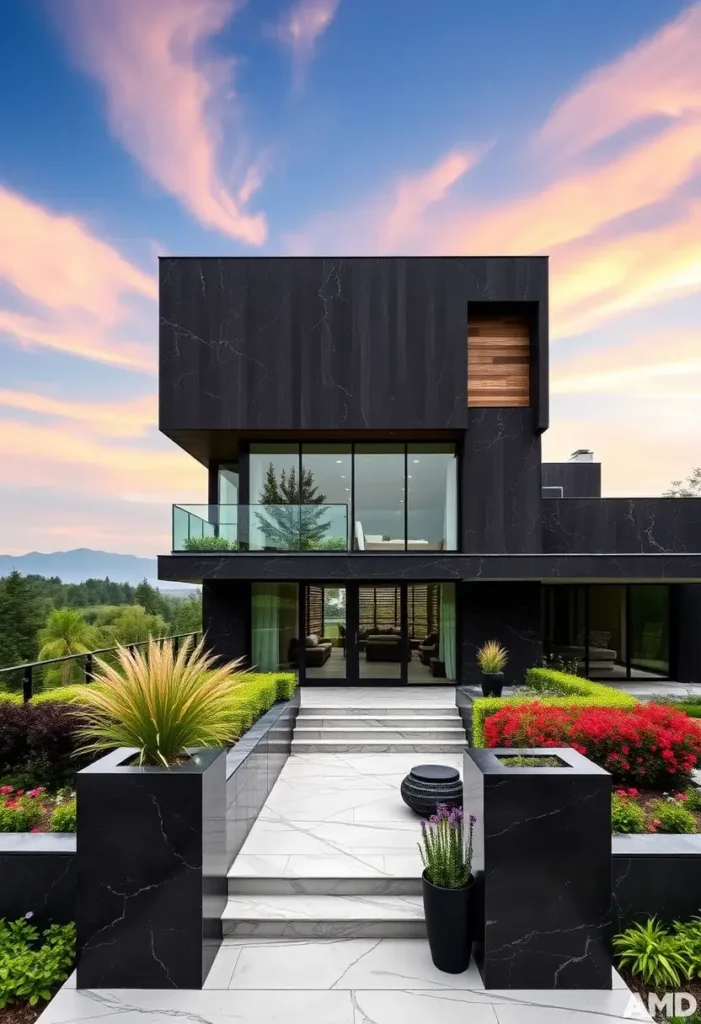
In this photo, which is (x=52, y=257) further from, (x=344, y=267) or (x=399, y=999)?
(x=399, y=999)

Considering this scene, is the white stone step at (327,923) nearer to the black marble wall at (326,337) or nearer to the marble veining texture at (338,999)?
the marble veining texture at (338,999)

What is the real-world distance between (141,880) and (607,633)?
13063 mm

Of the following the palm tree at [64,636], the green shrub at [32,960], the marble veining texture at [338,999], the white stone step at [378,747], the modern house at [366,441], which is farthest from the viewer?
the palm tree at [64,636]

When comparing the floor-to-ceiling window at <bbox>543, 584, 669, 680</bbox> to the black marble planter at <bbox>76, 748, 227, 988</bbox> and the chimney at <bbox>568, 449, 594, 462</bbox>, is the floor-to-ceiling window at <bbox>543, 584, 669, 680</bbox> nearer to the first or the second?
the chimney at <bbox>568, 449, 594, 462</bbox>

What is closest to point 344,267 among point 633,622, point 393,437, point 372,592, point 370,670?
point 393,437

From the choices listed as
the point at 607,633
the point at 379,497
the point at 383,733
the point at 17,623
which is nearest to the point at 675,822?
the point at 383,733

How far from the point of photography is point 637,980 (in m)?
3.75

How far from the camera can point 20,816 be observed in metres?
4.58

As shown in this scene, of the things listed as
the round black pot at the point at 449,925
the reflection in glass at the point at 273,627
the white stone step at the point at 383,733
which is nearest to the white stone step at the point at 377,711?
the white stone step at the point at 383,733

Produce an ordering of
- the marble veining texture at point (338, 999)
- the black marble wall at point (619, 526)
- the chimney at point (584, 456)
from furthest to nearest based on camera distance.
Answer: the chimney at point (584, 456) < the black marble wall at point (619, 526) < the marble veining texture at point (338, 999)

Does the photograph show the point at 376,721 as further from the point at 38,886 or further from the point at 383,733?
the point at 38,886

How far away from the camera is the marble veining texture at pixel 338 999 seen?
334 centimetres

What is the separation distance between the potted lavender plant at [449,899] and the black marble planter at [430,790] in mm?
1913

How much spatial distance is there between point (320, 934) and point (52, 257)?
2018 centimetres
